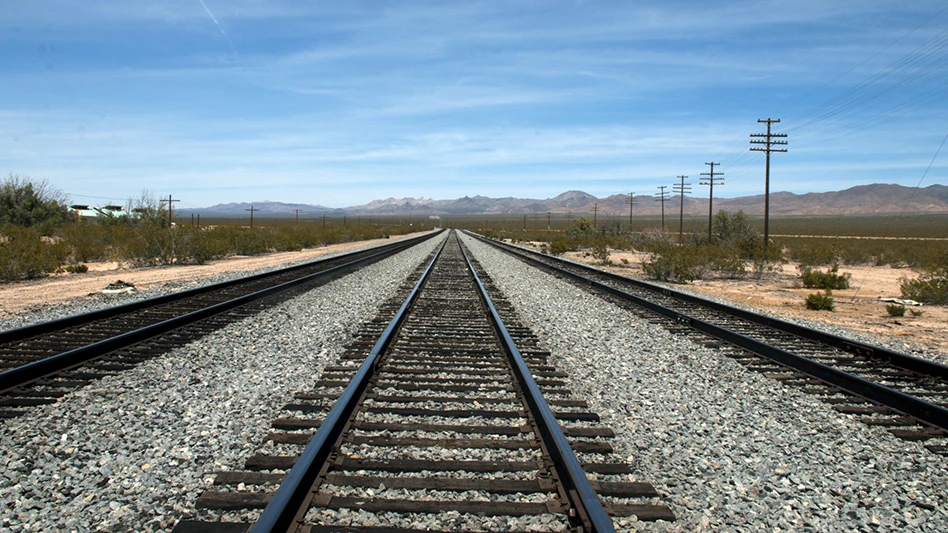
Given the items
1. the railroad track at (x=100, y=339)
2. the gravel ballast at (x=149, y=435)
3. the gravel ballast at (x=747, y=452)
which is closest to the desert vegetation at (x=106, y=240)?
the railroad track at (x=100, y=339)

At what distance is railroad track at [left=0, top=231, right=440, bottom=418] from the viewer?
6.04 metres

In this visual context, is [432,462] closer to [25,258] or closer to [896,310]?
[896,310]

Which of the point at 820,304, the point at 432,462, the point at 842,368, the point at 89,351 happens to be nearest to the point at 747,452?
the point at 432,462

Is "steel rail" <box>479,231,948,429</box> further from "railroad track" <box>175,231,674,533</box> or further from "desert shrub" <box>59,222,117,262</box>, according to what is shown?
"desert shrub" <box>59,222,117,262</box>

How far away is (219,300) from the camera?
40.8 ft

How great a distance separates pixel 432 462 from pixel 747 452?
2.42 m

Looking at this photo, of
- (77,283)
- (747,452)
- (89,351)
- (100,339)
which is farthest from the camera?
(77,283)

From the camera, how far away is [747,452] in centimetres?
484

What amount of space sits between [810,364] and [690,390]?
159 cm

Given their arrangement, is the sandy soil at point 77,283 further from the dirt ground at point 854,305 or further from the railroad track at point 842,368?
the dirt ground at point 854,305

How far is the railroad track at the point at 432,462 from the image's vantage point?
3557 mm

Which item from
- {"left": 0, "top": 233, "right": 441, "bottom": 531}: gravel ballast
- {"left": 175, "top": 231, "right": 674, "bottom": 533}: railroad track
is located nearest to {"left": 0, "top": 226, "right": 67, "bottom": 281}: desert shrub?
{"left": 0, "top": 233, "right": 441, "bottom": 531}: gravel ballast

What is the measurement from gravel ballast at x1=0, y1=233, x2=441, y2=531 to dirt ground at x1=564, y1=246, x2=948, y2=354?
30.7ft

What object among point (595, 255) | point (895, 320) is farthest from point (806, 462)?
point (595, 255)
